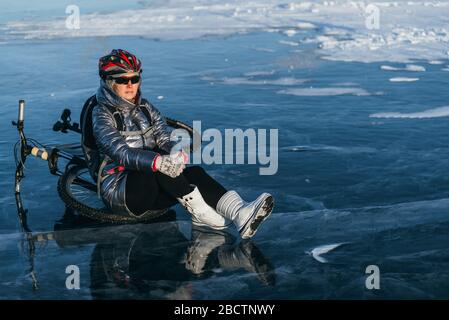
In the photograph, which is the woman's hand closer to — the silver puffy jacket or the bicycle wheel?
the silver puffy jacket

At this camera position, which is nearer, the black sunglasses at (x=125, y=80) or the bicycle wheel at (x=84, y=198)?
the black sunglasses at (x=125, y=80)

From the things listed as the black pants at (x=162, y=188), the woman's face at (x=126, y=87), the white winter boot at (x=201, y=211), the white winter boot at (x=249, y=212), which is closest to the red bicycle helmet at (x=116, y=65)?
the woman's face at (x=126, y=87)

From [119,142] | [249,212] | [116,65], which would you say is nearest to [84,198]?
[119,142]

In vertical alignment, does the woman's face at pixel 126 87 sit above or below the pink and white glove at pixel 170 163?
above

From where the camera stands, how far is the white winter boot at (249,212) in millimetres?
5328

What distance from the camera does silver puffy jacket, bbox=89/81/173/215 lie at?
18.1 ft

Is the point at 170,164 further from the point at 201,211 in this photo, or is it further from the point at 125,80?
the point at 125,80

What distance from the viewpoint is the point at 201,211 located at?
5.71 m

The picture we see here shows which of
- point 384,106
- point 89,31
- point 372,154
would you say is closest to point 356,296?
point 372,154

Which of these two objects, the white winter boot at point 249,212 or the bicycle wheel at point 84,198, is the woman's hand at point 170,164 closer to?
the white winter boot at point 249,212

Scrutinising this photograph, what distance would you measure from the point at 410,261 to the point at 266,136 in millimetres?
4390

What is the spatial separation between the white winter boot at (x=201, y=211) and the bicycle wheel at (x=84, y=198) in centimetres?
47
